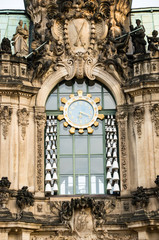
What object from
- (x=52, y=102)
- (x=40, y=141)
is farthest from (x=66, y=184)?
(x=52, y=102)

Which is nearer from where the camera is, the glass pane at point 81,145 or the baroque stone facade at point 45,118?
the baroque stone facade at point 45,118

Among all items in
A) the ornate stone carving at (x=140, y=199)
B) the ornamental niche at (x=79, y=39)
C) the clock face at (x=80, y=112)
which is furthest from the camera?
the ornamental niche at (x=79, y=39)

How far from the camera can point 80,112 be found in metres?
29.3

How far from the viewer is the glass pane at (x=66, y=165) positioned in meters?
28.6

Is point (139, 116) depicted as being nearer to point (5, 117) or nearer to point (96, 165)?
point (96, 165)

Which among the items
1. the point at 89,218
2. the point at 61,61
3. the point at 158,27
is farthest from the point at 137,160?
the point at 158,27

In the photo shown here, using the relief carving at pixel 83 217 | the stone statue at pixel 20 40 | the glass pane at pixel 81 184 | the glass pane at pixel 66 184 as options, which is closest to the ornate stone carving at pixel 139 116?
the glass pane at pixel 81 184

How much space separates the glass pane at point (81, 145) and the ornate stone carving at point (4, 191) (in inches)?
126

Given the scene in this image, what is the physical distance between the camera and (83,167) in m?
28.7

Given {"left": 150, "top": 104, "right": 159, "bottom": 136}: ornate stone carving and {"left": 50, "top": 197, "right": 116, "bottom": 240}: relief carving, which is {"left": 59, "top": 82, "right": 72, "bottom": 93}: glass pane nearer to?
{"left": 150, "top": 104, "right": 159, "bottom": 136}: ornate stone carving

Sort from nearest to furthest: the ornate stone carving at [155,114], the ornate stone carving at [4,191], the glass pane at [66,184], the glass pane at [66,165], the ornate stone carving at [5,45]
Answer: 1. the ornate stone carving at [4,191]
2. the ornate stone carving at [155,114]
3. the glass pane at [66,184]
4. the glass pane at [66,165]
5. the ornate stone carving at [5,45]

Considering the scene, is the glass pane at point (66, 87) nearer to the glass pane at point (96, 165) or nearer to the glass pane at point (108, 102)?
the glass pane at point (108, 102)

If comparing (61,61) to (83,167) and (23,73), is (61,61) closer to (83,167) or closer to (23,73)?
(23,73)

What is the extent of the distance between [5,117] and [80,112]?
299cm
